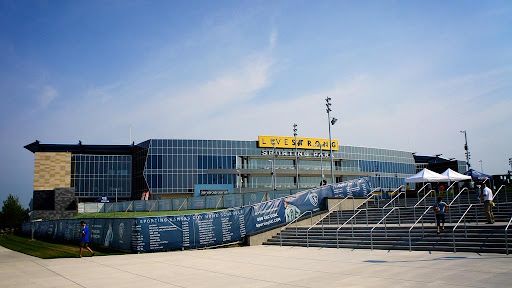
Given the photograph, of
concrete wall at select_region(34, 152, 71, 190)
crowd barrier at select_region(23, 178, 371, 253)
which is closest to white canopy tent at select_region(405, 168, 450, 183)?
crowd barrier at select_region(23, 178, 371, 253)

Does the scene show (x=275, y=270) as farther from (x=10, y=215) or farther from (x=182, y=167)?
(x=182, y=167)

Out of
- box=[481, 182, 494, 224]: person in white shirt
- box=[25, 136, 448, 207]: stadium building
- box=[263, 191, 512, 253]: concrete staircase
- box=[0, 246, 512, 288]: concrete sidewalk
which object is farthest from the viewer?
→ box=[25, 136, 448, 207]: stadium building

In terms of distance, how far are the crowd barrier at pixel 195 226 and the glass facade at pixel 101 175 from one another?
6697 cm

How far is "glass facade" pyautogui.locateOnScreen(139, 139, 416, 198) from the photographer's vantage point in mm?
83812

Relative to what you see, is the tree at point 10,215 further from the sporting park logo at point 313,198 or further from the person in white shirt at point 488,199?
the person in white shirt at point 488,199

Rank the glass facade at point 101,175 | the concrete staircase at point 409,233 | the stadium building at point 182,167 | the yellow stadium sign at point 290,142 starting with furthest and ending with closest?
the yellow stadium sign at point 290,142 → the glass facade at point 101,175 → the stadium building at point 182,167 → the concrete staircase at point 409,233

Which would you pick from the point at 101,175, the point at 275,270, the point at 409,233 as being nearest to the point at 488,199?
the point at 409,233

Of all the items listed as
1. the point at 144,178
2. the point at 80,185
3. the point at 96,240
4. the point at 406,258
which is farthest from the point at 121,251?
the point at 80,185

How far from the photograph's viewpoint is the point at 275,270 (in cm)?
1279

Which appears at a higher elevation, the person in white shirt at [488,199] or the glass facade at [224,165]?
the glass facade at [224,165]

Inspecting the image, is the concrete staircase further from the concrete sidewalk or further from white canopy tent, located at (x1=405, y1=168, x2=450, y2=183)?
white canopy tent, located at (x1=405, y1=168, x2=450, y2=183)

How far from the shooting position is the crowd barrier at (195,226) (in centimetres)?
1958

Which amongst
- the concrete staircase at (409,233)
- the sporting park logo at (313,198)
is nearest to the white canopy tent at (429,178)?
the concrete staircase at (409,233)

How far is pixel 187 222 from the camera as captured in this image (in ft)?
67.0
